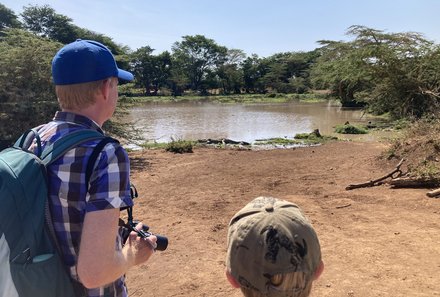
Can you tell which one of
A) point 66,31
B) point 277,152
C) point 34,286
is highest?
point 66,31

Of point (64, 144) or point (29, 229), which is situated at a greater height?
point (64, 144)

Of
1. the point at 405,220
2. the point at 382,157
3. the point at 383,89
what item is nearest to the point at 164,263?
the point at 405,220

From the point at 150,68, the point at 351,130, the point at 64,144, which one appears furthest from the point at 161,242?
the point at 150,68

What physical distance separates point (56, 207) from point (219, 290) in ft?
9.71

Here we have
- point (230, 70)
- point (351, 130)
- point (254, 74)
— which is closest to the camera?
point (351, 130)

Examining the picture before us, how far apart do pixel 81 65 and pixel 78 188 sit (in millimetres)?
423

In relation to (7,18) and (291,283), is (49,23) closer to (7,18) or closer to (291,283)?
(7,18)

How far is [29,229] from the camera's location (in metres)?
1.27

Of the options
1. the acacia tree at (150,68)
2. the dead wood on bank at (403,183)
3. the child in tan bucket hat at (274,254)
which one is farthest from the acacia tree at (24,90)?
the acacia tree at (150,68)

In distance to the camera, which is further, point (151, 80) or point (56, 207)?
point (151, 80)

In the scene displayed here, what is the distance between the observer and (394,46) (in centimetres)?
2381

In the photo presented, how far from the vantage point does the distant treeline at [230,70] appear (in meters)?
11.3

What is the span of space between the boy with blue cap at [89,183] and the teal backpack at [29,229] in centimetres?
4

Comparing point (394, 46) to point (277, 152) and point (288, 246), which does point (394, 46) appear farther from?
point (288, 246)
